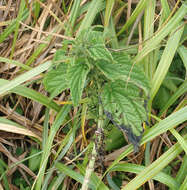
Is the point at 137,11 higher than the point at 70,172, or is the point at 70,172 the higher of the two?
the point at 137,11

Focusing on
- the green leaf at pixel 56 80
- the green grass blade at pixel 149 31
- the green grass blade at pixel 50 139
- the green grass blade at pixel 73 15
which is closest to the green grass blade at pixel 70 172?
the green grass blade at pixel 50 139

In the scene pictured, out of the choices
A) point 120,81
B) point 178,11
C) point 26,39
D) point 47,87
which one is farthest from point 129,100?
point 26,39

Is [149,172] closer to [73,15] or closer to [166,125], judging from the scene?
[166,125]

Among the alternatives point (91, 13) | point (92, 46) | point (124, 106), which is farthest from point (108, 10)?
point (124, 106)

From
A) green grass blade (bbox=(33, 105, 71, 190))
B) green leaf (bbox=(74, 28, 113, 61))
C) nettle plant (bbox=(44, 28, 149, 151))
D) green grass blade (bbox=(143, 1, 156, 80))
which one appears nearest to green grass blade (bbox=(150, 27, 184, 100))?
green grass blade (bbox=(143, 1, 156, 80))

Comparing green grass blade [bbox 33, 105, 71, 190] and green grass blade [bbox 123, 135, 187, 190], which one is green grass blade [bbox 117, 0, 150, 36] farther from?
green grass blade [bbox 123, 135, 187, 190]

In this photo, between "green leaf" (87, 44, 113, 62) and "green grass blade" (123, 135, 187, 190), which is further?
"green grass blade" (123, 135, 187, 190)
